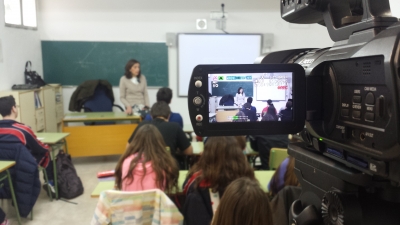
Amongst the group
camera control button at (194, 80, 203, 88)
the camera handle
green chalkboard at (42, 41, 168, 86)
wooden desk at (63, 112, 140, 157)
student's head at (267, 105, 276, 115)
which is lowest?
wooden desk at (63, 112, 140, 157)

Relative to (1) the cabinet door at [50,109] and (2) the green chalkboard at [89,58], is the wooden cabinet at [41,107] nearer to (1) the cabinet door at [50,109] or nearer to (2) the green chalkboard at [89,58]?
(1) the cabinet door at [50,109]

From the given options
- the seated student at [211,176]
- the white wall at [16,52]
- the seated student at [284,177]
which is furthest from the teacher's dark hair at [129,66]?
the seated student at [284,177]

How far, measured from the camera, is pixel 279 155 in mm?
2938

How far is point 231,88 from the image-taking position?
0.85 meters

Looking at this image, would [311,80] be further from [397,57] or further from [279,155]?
[279,155]

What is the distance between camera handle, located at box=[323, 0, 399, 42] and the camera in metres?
0.71

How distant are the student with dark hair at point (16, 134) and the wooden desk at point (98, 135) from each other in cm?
128

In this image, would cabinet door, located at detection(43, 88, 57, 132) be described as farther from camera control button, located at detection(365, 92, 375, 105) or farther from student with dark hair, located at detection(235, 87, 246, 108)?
camera control button, located at detection(365, 92, 375, 105)

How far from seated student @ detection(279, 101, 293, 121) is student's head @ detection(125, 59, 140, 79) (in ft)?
15.0

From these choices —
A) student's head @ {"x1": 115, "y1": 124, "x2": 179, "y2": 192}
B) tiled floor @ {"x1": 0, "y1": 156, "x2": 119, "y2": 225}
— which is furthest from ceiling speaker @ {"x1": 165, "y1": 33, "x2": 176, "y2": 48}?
student's head @ {"x1": 115, "y1": 124, "x2": 179, "y2": 192}

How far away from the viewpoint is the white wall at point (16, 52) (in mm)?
4742

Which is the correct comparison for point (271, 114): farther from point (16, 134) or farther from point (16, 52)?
point (16, 52)

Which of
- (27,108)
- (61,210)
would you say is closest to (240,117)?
(61,210)

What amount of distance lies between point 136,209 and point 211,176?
0.48 m
